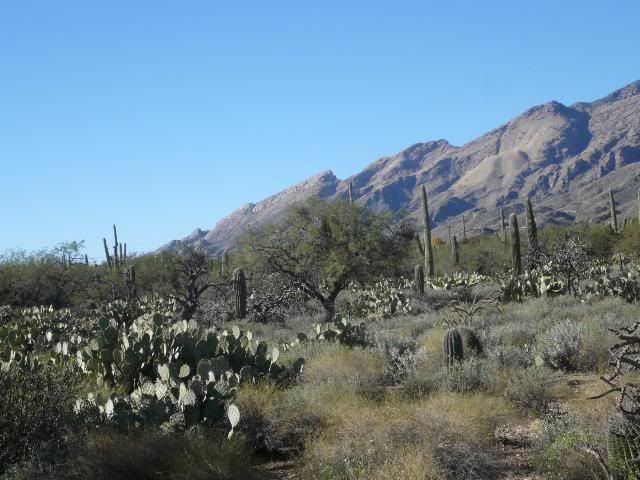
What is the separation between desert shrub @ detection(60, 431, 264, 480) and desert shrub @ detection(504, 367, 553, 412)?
378 cm

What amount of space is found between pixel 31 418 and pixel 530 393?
5.62 metres

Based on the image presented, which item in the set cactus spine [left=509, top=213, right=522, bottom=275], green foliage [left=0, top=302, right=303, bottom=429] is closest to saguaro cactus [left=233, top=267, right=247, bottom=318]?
green foliage [left=0, top=302, right=303, bottom=429]

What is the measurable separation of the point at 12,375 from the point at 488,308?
539 inches

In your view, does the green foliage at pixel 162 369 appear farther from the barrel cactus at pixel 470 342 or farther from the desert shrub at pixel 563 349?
the desert shrub at pixel 563 349

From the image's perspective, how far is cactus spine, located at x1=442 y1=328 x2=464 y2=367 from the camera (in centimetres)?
1024

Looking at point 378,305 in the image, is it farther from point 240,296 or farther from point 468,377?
point 468,377

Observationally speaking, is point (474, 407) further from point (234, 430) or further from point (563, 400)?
point (234, 430)

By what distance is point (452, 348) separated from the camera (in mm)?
10320

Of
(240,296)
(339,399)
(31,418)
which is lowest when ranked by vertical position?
(339,399)

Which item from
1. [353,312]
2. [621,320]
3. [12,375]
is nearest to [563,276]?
[353,312]

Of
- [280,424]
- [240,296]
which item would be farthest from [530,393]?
[240,296]

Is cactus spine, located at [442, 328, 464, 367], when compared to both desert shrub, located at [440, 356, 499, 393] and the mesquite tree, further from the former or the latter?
the mesquite tree

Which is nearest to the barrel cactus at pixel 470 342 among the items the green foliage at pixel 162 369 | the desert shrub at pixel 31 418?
the green foliage at pixel 162 369

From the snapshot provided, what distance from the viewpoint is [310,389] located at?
859cm
